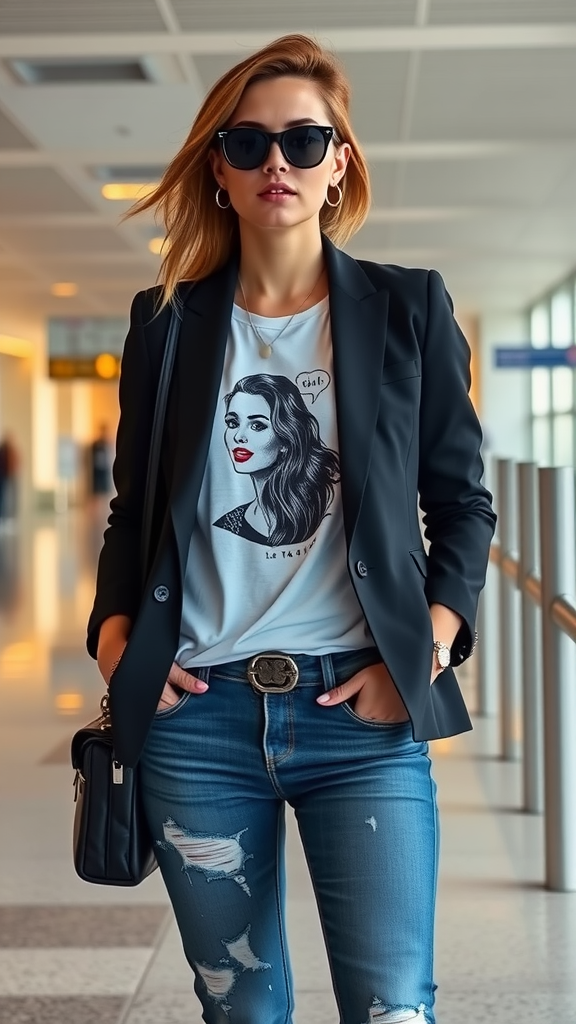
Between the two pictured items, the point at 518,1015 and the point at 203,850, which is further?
the point at 518,1015

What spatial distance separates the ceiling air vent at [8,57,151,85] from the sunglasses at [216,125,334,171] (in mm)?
7617

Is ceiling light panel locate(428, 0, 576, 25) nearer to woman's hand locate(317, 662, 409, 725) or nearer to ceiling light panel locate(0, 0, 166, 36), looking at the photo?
ceiling light panel locate(0, 0, 166, 36)

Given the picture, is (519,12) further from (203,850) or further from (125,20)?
(203,850)

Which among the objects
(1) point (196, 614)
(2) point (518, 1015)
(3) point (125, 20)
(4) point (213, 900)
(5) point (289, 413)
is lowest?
(2) point (518, 1015)

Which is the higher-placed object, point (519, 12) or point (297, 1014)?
point (519, 12)

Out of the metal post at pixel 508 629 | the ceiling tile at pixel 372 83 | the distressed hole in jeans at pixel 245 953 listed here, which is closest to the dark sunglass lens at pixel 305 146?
the distressed hole in jeans at pixel 245 953

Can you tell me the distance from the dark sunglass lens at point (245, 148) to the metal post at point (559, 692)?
222cm

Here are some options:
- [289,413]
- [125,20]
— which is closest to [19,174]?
[125,20]

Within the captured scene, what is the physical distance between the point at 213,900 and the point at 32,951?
6.06ft

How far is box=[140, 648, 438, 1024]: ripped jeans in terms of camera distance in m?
1.67

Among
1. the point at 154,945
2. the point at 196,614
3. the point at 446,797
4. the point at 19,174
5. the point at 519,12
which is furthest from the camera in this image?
the point at 19,174

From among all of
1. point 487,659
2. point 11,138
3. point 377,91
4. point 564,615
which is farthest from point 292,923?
point 11,138

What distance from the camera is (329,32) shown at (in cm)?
833

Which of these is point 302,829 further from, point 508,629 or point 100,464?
point 100,464
